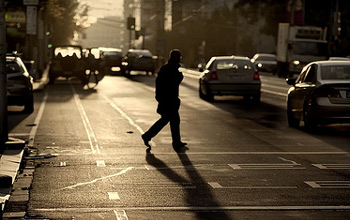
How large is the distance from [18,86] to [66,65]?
68.6ft

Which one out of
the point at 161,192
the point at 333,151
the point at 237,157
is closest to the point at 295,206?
the point at 161,192

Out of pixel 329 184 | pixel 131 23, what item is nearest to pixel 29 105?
pixel 329 184

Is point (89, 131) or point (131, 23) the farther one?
point (131, 23)

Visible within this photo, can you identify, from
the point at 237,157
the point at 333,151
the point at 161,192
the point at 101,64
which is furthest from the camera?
the point at 101,64

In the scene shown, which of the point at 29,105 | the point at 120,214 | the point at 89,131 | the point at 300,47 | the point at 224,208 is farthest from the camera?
the point at 300,47

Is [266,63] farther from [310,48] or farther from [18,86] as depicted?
[18,86]

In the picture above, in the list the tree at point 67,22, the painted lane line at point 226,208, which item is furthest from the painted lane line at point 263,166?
the tree at point 67,22

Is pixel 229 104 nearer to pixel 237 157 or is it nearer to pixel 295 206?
pixel 237 157

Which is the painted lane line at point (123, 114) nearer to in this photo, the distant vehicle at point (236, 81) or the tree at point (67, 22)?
the distant vehicle at point (236, 81)

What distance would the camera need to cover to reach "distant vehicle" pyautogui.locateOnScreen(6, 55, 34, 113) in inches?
945

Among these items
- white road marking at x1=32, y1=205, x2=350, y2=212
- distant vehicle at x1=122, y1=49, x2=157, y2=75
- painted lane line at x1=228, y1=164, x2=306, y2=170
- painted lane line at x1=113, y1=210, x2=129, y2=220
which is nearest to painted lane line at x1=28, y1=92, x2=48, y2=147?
painted lane line at x1=228, y1=164, x2=306, y2=170

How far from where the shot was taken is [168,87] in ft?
52.2

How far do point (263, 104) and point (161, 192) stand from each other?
63.5ft

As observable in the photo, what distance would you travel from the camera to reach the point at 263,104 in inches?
1171
